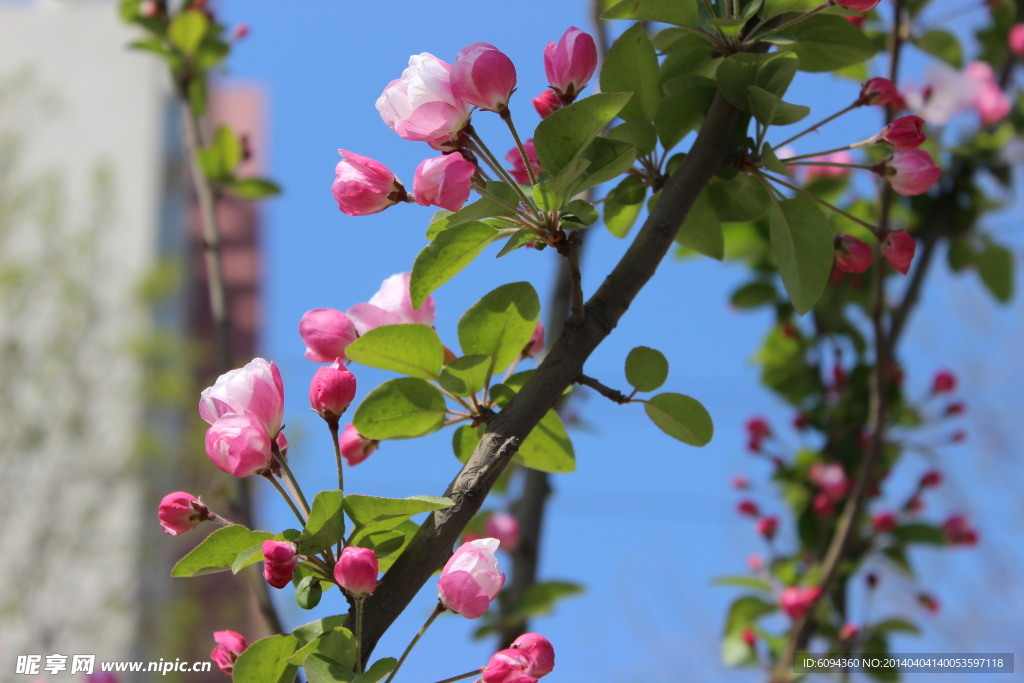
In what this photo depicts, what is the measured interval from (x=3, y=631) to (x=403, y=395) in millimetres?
8288

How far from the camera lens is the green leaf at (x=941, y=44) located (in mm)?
1334

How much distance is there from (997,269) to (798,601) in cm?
68

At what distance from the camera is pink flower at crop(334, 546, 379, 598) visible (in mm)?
501

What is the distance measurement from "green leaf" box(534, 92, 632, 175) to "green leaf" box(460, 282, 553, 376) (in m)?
0.09

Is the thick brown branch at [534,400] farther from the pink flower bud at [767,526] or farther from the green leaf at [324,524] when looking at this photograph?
the pink flower bud at [767,526]

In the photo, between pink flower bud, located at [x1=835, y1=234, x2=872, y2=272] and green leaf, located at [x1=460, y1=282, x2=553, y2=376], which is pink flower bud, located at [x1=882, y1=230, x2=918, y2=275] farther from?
green leaf, located at [x1=460, y1=282, x2=553, y2=376]

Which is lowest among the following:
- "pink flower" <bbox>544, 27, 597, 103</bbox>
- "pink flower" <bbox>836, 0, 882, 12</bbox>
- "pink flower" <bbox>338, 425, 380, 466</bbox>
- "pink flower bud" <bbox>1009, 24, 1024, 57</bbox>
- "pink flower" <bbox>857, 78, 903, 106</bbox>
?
"pink flower" <bbox>338, 425, 380, 466</bbox>

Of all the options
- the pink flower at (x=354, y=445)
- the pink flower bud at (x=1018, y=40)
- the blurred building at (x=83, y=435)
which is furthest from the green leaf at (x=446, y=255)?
the blurred building at (x=83, y=435)

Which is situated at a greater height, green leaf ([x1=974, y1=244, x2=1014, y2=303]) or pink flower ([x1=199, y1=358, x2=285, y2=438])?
green leaf ([x1=974, y1=244, x2=1014, y2=303])

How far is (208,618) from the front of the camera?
415 inches

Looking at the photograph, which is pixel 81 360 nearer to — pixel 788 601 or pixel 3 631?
pixel 3 631

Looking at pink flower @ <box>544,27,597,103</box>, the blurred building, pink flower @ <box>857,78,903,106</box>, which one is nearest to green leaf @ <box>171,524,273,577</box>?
pink flower @ <box>544,27,597,103</box>

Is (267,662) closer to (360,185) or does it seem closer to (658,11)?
(360,185)

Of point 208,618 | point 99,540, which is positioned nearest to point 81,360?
point 99,540
